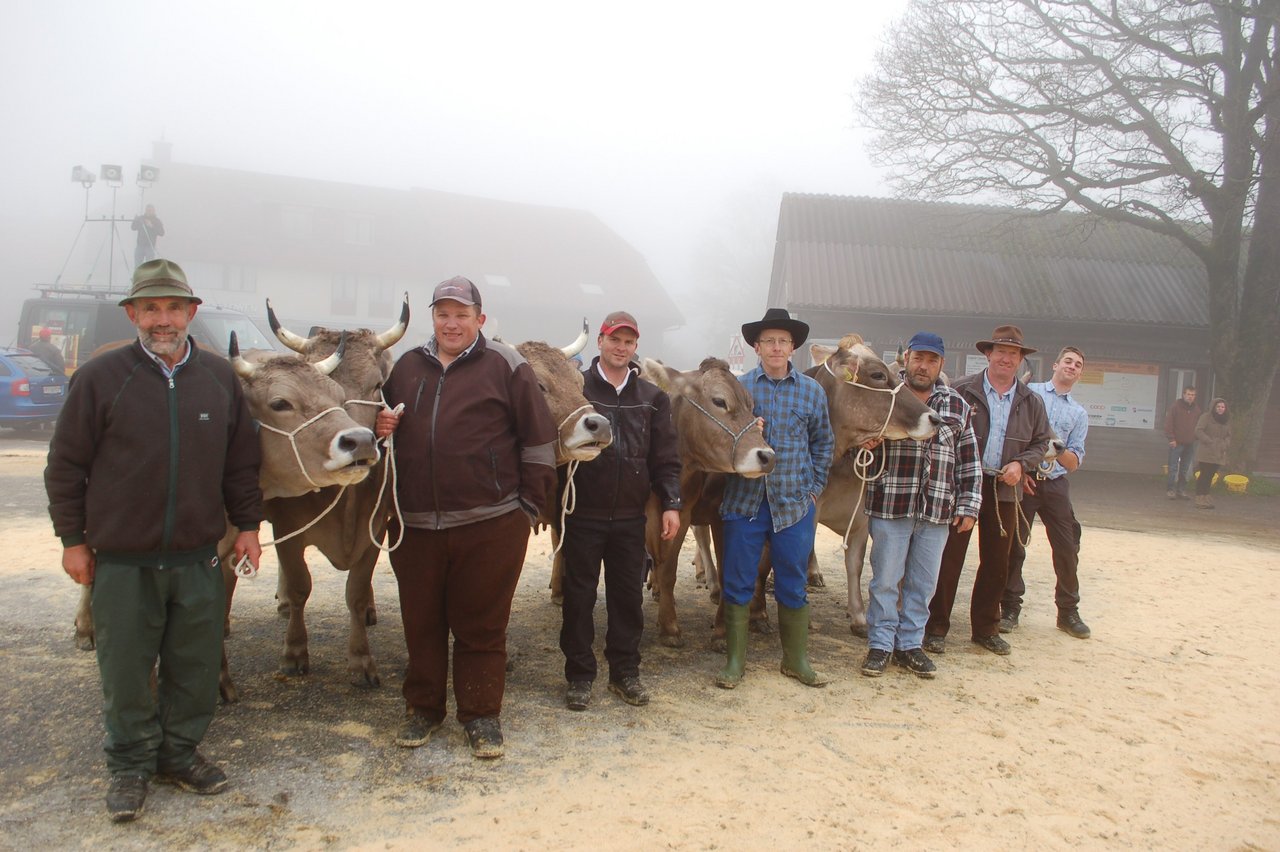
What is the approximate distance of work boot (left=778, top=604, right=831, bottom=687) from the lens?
5836 mm

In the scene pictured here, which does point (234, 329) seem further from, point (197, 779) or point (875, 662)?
point (875, 662)

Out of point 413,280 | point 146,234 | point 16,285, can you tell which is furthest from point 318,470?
point 16,285

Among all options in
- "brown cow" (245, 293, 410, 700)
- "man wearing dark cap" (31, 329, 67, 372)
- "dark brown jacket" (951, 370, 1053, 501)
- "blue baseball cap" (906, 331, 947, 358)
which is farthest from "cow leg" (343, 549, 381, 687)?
"man wearing dark cap" (31, 329, 67, 372)

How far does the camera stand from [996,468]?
662 cm

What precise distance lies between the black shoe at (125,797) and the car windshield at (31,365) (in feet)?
51.7

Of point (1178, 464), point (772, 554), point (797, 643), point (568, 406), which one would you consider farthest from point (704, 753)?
point (1178, 464)

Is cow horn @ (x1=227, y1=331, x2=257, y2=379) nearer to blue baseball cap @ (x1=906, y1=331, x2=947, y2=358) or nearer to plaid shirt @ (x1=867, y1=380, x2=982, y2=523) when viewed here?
plaid shirt @ (x1=867, y1=380, x2=982, y2=523)

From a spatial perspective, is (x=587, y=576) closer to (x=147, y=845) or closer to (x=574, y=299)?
(x=147, y=845)

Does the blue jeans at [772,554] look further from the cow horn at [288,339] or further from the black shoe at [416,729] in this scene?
the cow horn at [288,339]

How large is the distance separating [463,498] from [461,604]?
573 mm

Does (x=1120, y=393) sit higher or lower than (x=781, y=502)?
higher

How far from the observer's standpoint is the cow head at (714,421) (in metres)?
5.65

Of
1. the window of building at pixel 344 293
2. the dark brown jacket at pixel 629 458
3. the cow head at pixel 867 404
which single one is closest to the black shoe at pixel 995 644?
the cow head at pixel 867 404

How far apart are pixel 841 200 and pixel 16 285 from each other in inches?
1840
